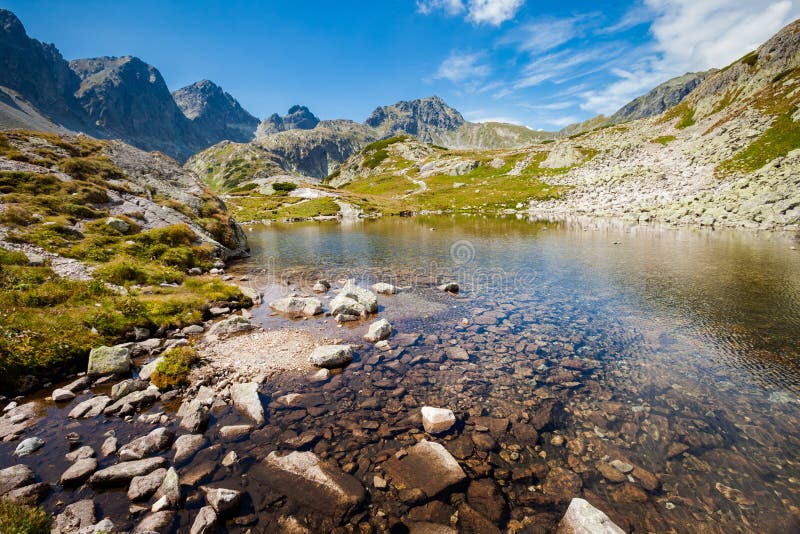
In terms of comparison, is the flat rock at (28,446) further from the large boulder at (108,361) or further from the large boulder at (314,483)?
the large boulder at (314,483)

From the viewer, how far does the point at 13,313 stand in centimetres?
1325

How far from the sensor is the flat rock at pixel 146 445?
8469 millimetres

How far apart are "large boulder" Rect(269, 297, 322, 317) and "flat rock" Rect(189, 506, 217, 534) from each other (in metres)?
13.4

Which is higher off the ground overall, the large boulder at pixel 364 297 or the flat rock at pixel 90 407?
the large boulder at pixel 364 297

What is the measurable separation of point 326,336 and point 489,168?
531ft

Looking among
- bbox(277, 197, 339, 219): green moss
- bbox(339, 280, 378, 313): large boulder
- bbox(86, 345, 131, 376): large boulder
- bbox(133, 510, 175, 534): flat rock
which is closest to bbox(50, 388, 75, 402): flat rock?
bbox(86, 345, 131, 376): large boulder

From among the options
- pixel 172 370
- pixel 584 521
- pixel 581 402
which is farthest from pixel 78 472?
pixel 581 402

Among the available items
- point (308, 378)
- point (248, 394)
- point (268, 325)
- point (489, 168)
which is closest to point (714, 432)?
point (308, 378)

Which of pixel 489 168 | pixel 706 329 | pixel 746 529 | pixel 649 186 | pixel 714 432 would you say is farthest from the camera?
pixel 489 168

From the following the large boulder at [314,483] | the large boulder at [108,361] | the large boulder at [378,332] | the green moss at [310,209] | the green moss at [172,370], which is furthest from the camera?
the green moss at [310,209]

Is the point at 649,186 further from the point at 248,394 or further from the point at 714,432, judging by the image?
the point at 248,394

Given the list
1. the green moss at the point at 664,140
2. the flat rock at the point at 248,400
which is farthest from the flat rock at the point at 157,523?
the green moss at the point at 664,140

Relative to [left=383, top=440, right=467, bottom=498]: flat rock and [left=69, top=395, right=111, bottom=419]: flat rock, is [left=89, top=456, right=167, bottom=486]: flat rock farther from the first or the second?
[left=383, top=440, right=467, bottom=498]: flat rock

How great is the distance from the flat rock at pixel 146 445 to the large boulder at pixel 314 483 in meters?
3.09
